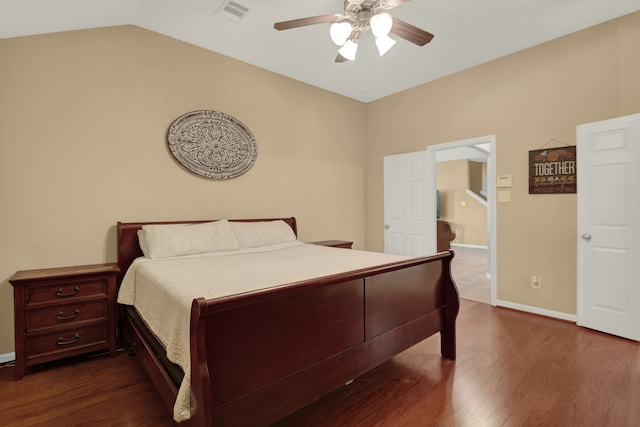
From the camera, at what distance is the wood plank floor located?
1729 millimetres

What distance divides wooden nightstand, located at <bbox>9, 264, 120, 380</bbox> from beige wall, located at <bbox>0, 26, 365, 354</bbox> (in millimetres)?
410

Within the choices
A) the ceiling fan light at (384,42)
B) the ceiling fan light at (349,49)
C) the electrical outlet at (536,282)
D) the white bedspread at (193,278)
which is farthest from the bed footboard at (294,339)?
the electrical outlet at (536,282)

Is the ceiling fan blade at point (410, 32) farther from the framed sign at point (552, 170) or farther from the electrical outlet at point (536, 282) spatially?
the electrical outlet at point (536, 282)

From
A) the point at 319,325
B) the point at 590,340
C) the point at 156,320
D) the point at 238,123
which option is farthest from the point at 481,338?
the point at 238,123

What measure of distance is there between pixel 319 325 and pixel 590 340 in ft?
8.77

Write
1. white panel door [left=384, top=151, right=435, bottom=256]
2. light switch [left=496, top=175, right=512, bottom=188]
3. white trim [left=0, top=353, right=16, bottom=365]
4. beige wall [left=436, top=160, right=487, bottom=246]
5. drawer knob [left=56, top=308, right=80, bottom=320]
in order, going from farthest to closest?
beige wall [left=436, top=160, right=487, bottom=246] → white panel door [left=384, top=151, right=435, bottom=256] → light switch [left=496, top=175, right=512, bottom=188] → white trim [left=0, top=353, right=16, bottom=365] → drawer knob [left=56, top=308, right=80, bottom=320]

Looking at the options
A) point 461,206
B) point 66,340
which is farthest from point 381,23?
point 461,206

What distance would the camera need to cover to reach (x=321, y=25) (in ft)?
9.71

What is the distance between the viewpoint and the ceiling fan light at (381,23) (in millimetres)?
2074

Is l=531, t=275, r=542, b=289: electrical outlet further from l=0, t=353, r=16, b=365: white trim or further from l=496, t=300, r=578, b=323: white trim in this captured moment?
l=0, t=353, r=16, b=365: white trim

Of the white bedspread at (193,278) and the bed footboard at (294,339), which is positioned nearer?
the bed footboard at (294,339)

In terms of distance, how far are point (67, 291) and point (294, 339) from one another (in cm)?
198

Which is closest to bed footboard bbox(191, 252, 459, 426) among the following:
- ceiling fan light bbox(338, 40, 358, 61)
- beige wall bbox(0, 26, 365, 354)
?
ceiling fan light bbox(338, 40, 358, 61)

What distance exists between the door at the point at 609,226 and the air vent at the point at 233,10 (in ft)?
11.1
